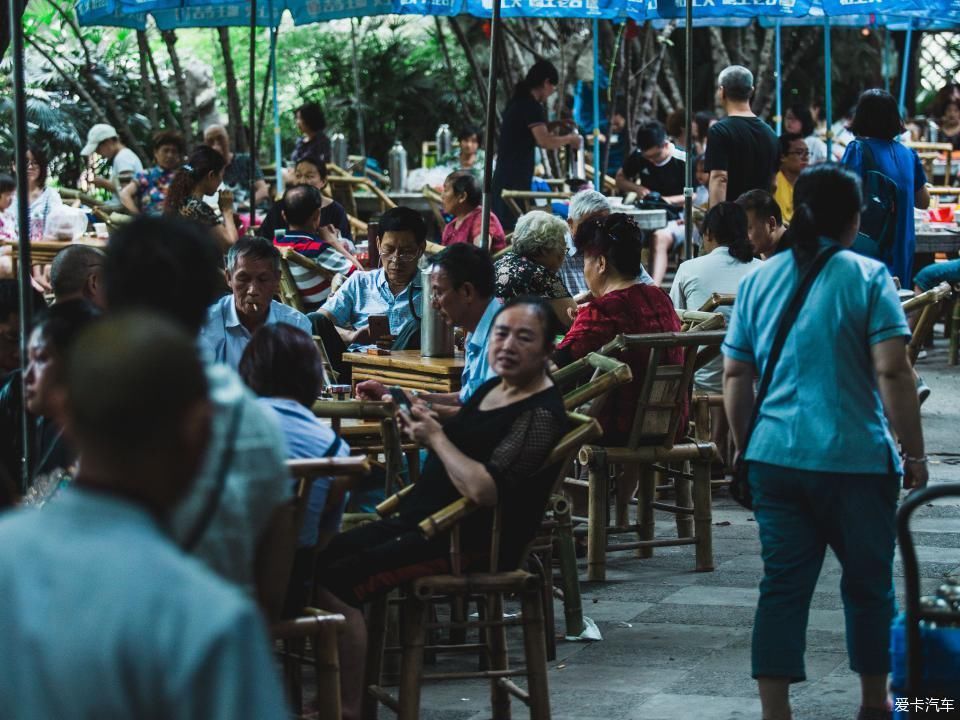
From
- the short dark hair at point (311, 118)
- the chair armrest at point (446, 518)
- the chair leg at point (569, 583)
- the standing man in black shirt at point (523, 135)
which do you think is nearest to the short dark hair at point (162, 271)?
the chair armrest at point (446, 518)

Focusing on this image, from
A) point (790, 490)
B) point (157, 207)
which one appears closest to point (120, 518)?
point (790, 490)

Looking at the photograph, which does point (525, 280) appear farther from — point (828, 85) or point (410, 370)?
point (828, 85)

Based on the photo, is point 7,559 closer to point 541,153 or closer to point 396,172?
point 396,172

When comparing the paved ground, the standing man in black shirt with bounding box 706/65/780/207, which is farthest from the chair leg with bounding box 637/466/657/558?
the standing man in black shirt with bounding box 706/65/780/207

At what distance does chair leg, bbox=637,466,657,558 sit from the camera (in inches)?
254

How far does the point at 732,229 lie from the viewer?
7.46 meters

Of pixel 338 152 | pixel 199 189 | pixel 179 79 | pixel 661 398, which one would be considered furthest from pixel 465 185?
pixel 179 79

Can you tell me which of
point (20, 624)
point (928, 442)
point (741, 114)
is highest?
point (741, 114)

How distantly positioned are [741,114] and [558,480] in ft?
18.9

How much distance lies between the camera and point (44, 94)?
2189 cm

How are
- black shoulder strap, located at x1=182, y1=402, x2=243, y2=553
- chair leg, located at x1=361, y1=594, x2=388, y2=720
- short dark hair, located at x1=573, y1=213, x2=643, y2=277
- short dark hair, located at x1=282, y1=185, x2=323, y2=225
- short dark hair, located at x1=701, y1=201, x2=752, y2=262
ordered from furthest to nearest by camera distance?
short dark hair, located at x1=282, y1=185, x2=323, y2=225, short dark hair, located at x1=701, y1=201, x2=752, y2=262, short dark hair, located at x1=573, y1=213, x2=643, y2=277, chair leg, located at x1=361, y1=594, x2=388, y2=720, black shoulder strap, located at x1=182, y1=402, x2=243, y2=553

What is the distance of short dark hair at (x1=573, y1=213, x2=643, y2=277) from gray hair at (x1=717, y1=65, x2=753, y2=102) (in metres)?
3.37

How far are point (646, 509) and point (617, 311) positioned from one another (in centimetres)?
88

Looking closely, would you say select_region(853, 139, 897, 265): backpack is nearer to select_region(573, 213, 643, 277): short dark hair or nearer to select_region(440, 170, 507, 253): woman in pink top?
select_region(440, 170, 507, 253): woman in pink top
